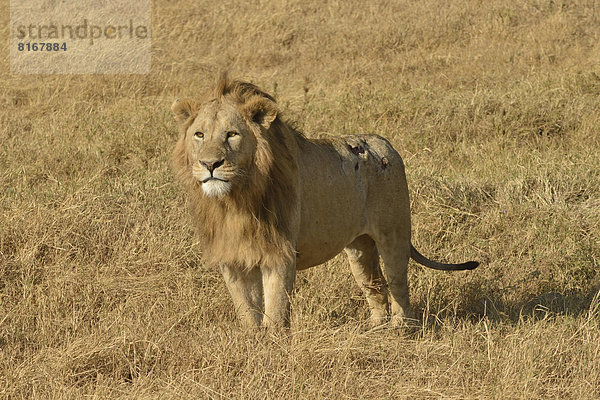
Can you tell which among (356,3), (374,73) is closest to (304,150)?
(374,73)

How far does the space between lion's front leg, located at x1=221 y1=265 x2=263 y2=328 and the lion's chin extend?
59 centimetres

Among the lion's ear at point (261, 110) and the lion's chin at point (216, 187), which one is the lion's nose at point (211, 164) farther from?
the lion's ear at point (261, 110)

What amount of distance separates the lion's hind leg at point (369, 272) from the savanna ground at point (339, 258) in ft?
0.48

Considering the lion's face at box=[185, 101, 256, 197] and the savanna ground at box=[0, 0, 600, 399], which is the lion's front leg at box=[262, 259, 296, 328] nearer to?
the savanna ground at box=[0, 0, 600, 399]

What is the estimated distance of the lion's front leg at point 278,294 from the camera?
4184 mm

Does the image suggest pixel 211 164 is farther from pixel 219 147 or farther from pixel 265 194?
pixel 265 194

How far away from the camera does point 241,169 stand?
3996 millimetres

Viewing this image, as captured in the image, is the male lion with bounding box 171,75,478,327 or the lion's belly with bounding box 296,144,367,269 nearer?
the male lion with bounding box 171,75,478,327

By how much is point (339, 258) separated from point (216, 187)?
218 cm

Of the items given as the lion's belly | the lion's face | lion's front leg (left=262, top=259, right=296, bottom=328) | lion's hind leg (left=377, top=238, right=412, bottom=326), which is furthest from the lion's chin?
lion's hind leg (left=377, top=238, right=412, bottom=326)

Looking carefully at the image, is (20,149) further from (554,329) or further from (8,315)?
(554,329)

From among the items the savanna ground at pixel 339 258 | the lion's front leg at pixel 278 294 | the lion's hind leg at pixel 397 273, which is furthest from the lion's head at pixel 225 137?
the lion's hind leg at pixel 397 273

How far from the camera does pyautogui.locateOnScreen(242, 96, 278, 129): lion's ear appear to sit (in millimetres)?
4078

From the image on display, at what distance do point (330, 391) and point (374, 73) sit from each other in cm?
821
